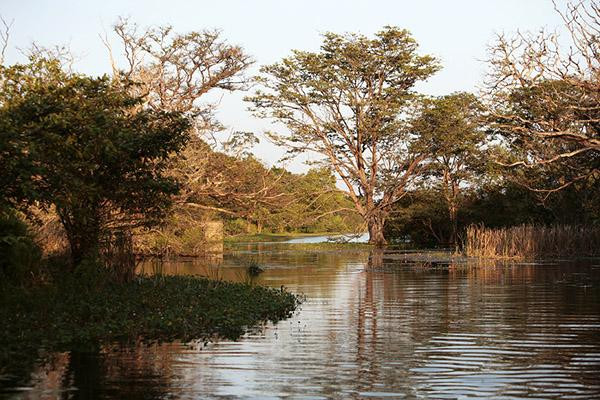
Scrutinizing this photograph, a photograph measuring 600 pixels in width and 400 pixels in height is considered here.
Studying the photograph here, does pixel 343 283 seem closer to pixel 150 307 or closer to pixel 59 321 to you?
pixel 150 307

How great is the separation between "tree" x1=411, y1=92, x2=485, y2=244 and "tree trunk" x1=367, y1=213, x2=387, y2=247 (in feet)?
13.5

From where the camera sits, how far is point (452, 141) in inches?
1875

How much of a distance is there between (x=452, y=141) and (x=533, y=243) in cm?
1592

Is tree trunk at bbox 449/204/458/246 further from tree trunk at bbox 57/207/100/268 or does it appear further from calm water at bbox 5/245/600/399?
tree trunk at bbox 57/207/100/268

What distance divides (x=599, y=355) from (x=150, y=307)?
7.39m

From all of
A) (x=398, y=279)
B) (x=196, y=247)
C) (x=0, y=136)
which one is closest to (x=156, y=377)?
(x=0, y=136)

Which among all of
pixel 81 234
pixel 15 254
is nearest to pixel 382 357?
pixel 15 254

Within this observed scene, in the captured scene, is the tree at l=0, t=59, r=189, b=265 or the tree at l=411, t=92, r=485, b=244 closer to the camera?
Result: the tree at l=0, t=59, r=189, b=265

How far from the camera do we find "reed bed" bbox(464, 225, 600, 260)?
31969 millimetres

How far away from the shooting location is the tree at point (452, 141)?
4769 cm

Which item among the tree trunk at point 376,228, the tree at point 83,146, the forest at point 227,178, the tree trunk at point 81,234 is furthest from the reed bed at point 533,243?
the tree trunk at point 81,234

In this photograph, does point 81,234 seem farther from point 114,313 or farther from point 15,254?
point 114,313

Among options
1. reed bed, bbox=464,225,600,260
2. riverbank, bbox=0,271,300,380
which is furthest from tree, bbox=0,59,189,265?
reed bed, bbox=464,225,600,260

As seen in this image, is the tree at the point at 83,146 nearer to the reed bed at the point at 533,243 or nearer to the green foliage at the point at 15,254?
the green foliage at the point at 15,254
